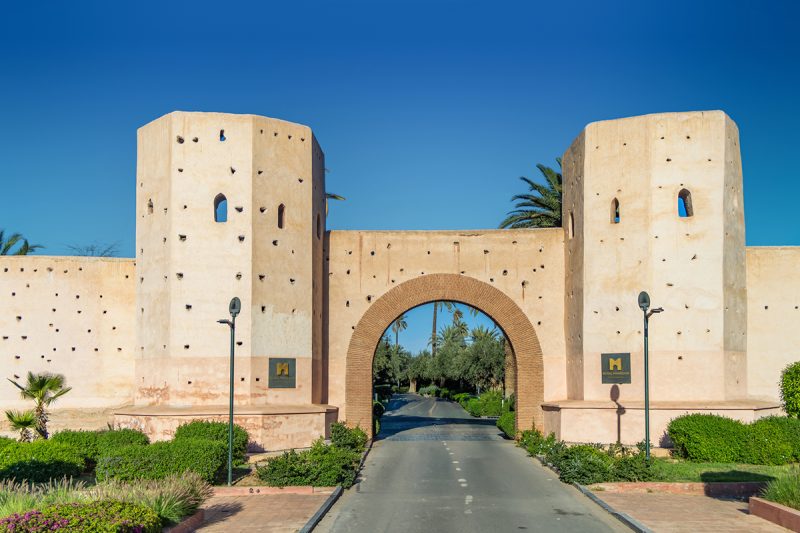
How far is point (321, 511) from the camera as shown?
13.0 m

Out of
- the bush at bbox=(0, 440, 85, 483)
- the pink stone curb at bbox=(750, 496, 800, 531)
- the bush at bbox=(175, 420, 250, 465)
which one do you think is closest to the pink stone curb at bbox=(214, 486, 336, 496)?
the bush at bbox=(175, 420, 250, 465)

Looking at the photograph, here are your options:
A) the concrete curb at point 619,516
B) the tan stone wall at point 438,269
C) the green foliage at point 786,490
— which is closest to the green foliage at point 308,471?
the concrete curb at point 619,516

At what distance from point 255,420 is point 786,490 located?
11.9 metres

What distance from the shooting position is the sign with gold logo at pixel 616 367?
69.2ft

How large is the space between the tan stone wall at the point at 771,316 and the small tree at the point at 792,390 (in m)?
0.66

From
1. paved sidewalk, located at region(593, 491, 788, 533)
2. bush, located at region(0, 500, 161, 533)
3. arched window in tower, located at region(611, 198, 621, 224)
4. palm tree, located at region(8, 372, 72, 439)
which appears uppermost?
arched window in tower, located at region(611, 198, 621, 224)

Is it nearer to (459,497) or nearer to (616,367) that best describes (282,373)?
(459,497)

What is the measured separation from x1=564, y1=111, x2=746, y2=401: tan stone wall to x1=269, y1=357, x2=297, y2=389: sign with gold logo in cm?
736

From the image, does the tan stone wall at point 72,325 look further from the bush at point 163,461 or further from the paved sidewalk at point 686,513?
the paved sidewalk at point 686,513

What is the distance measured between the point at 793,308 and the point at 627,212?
5631 millimetres

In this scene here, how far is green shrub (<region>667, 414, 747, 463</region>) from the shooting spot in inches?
723

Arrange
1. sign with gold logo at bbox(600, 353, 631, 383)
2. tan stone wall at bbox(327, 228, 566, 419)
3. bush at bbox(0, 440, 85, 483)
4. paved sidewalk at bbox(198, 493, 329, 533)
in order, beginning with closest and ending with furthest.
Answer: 1. paved sidewalk at bbox(198, 493, 329, 533)
2. bush at bbox(0, 440, 85, 483)
3. sign with gold logo at bbox(600, 353, 631, 383)
4. tan stone wall at bbox(327, 228, 566, 419)

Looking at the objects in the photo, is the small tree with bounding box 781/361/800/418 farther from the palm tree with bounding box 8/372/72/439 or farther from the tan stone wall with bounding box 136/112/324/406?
the palm tree with bounding box 8/372/72/439

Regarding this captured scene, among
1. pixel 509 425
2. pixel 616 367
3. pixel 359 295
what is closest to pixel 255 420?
pixel 359 295
